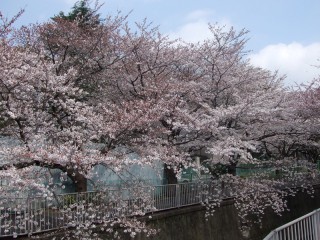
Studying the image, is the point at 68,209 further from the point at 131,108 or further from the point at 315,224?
the point at 315,224

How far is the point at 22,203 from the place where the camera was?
34.1ft

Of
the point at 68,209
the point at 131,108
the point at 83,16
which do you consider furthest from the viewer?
the point at 83,16

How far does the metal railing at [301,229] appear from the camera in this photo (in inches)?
294

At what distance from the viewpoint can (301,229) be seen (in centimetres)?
849

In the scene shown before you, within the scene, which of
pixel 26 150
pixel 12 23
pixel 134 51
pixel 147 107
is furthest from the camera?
pixel 134 51

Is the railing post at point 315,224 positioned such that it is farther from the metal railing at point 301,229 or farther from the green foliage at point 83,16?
the green foliage at point 83,16

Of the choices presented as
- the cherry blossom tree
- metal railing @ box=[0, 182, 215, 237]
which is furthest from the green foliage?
metal railing @ box=[0, 182, 215, 237]

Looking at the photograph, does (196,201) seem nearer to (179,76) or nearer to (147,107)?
(179,76)

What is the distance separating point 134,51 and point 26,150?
707 centimetres

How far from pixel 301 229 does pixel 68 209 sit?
5703mm

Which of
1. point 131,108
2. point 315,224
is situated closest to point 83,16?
point 131,108

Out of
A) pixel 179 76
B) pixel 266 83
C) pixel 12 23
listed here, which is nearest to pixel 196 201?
pixel 179 76

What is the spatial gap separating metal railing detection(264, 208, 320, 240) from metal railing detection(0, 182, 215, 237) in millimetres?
4808

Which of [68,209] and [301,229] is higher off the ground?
[68,209]
